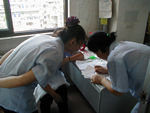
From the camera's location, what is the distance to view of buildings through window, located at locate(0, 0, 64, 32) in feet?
5.95

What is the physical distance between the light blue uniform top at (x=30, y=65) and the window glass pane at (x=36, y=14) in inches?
39.3

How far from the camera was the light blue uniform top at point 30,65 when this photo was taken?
88cm

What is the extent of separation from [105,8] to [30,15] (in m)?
1.05

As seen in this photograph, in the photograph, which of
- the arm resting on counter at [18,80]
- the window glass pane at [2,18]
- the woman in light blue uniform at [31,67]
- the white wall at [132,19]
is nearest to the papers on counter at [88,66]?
the woman in light blue uniform at [31,67]

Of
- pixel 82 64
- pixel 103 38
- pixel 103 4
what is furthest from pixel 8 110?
pixel 103 4

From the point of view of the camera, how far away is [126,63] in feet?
2.69

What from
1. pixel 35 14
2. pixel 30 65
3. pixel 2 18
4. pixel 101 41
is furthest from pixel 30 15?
pixel 101 41

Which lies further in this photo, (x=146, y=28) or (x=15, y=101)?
(x=146, y=28)

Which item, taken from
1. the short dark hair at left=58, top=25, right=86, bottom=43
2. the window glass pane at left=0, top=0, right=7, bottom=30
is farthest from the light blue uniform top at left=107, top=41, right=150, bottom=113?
the window glass pane at left=0, top=0, right=7, bottom=30

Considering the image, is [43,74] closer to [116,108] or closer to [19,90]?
[19,90]

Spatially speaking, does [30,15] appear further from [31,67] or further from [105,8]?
[31,67]

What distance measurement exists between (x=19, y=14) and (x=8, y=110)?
1.26 m

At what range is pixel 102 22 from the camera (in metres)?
2.07

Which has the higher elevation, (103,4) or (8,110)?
(103,4)
